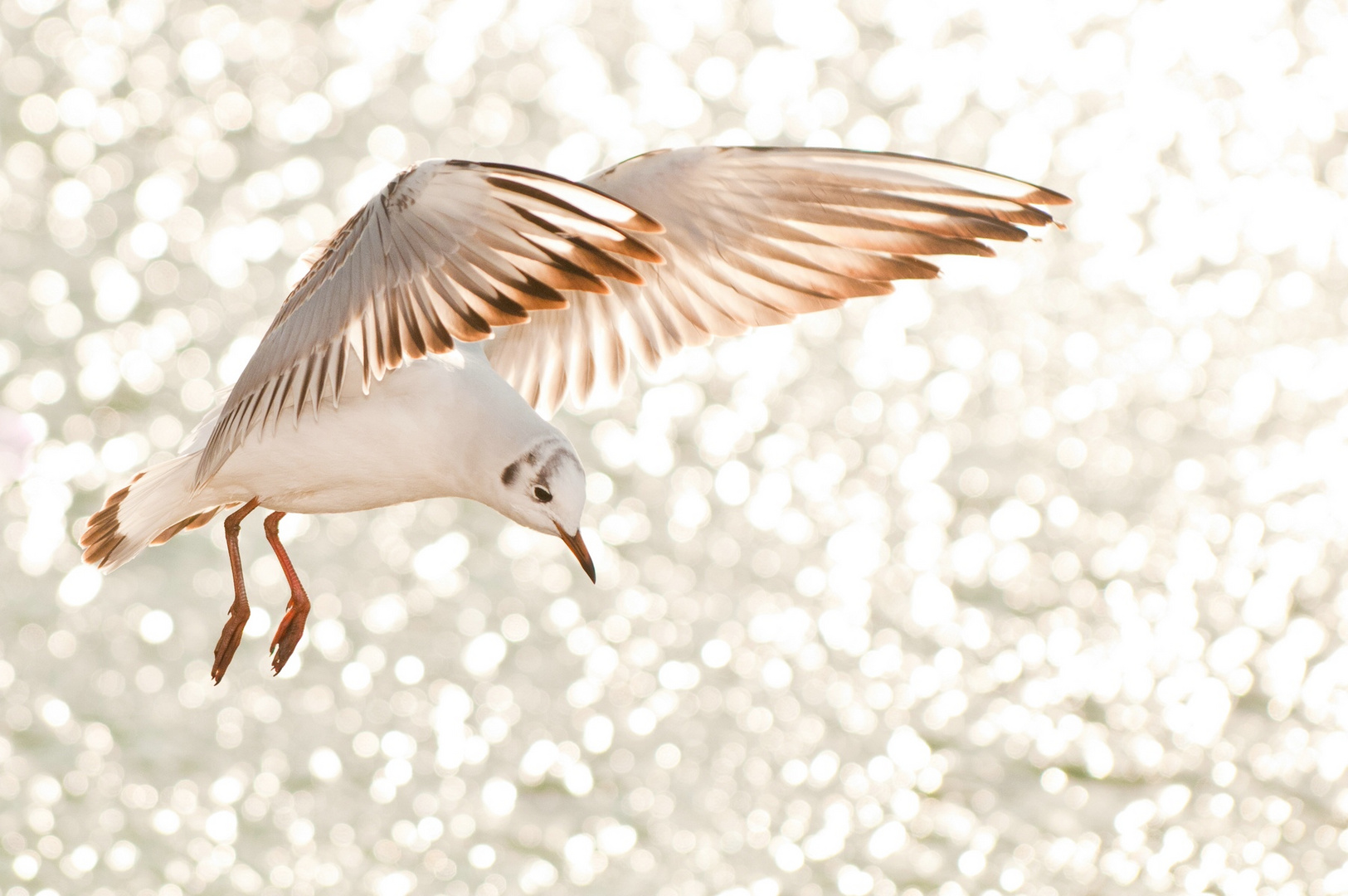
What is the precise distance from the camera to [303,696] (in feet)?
30.8

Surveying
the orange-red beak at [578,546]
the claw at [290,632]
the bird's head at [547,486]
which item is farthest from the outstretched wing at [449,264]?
the claw at [290,632]

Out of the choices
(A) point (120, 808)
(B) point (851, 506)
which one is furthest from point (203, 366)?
(B) point (851, 506)

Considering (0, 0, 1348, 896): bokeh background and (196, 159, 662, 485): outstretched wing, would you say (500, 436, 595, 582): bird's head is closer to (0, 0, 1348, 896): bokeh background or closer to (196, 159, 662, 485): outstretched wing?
(196, 159, 662, 485): outstretched wing

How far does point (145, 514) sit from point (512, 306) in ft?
5.94

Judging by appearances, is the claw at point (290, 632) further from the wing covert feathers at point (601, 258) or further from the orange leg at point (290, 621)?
the wing covert feathers at point (601, 258)

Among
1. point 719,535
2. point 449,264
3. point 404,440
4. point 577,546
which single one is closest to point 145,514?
point 404,440

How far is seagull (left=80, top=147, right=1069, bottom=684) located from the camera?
11.0 ft

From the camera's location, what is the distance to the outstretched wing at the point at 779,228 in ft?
13.2

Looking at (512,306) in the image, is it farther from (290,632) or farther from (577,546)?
(290,632)

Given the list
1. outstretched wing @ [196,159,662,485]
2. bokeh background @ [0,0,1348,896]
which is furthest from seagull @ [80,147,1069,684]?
bokeh background @ [0,0,1348,896]

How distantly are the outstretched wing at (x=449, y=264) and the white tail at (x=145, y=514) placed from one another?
907 mm

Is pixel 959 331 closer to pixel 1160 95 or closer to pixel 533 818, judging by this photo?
pixel 1160 95

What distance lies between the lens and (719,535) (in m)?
10.9

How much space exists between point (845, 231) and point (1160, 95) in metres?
12.6
